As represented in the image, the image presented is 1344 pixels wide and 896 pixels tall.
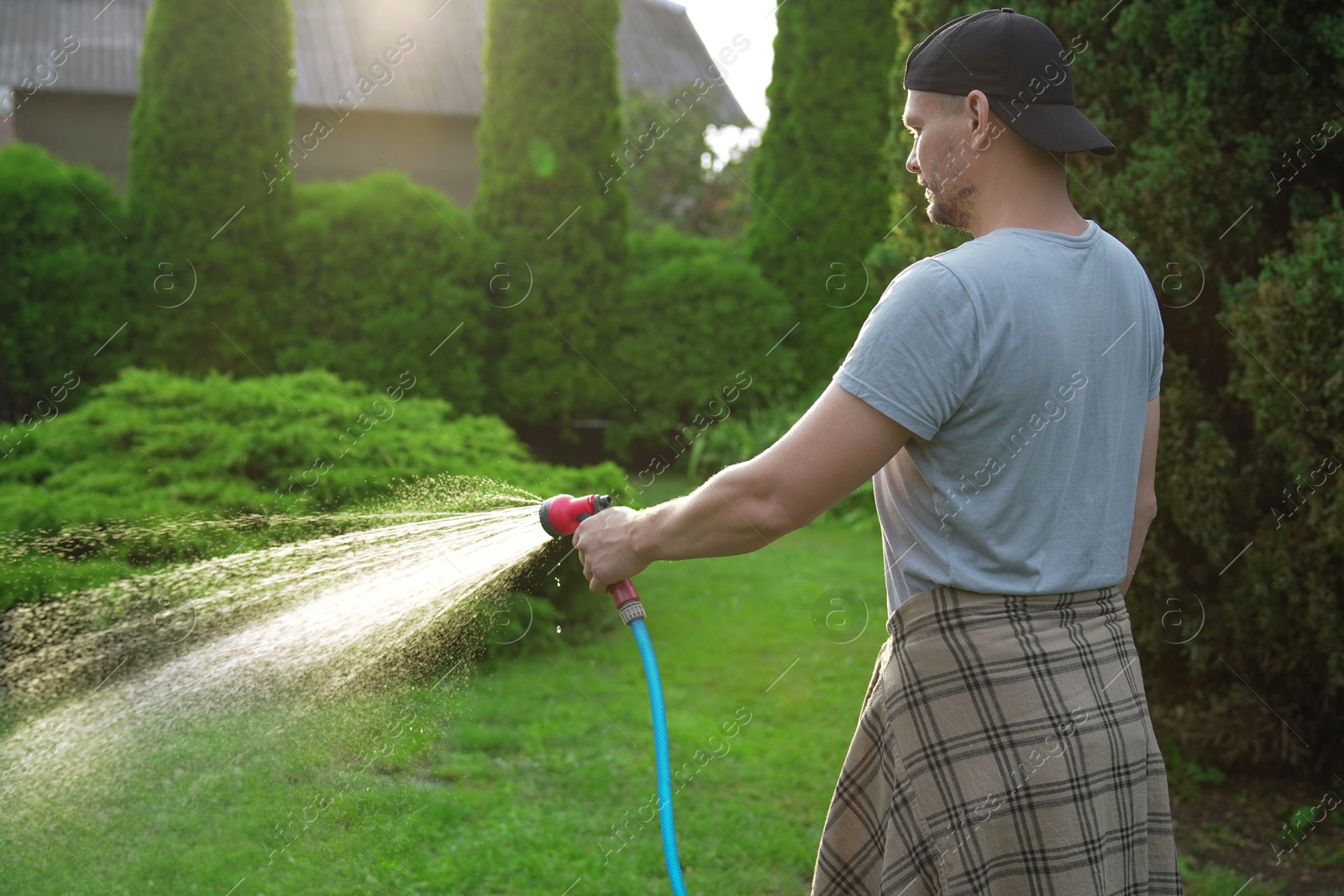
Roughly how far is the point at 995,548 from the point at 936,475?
145 mm

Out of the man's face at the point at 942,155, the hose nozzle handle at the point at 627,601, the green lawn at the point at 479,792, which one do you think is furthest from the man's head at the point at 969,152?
the green lawn at the point at 479,792

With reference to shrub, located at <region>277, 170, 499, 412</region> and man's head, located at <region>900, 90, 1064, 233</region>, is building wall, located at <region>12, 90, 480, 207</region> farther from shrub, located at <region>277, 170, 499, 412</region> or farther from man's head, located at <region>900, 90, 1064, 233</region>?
man's head, located at <region>900, 90, 1064, 233</region>

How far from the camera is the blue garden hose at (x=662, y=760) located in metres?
1.97

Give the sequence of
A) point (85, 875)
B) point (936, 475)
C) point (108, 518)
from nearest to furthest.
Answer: point (936, 475), point (85, 875), point (108, 518)

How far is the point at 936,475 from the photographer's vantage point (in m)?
1.65

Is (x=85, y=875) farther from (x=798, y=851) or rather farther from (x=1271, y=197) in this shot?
(x=1271, y=197)

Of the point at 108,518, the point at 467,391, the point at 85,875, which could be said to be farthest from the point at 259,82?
the point at 85,875

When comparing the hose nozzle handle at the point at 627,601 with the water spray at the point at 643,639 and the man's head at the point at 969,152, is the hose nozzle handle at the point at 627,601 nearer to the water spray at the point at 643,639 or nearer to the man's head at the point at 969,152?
the water spray at the point at 643,639

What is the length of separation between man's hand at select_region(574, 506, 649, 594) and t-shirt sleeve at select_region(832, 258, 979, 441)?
508 millimetres

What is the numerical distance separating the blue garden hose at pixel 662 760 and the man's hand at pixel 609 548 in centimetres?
16

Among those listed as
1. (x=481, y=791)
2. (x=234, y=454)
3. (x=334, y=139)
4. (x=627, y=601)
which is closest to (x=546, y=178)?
(x=234, y=454)

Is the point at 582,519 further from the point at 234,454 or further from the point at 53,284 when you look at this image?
the point at 53,284

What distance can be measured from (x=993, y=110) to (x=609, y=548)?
94cm

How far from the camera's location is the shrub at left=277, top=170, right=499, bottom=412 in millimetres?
9633
